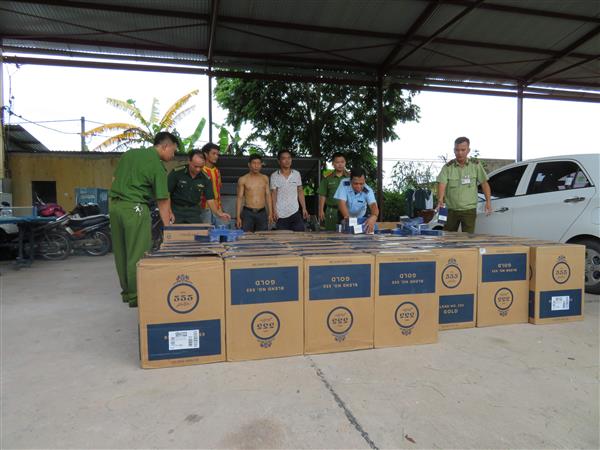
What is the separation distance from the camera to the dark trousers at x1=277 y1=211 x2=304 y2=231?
483 cm

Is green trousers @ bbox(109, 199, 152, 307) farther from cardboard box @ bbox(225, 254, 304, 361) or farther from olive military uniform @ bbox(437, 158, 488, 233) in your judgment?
olive military uniform @ bbox(437, 158, 488, 233)

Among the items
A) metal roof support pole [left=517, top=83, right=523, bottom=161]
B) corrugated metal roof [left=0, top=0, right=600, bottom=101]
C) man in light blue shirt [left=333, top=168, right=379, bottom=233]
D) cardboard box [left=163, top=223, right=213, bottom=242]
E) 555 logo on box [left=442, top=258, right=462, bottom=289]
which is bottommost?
555 logo on box [left=442, top=258, right=462, bottom=289]

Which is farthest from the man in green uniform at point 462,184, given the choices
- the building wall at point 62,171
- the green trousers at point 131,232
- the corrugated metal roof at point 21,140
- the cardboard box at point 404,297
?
the corrugated metal roof at point 21,140

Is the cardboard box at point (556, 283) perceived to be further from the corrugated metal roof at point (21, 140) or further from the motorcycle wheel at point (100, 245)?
the corrugated metal roof at point (21, 140)

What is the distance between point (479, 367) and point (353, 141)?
9.71m

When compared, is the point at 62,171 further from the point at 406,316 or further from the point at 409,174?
the point at 409,174

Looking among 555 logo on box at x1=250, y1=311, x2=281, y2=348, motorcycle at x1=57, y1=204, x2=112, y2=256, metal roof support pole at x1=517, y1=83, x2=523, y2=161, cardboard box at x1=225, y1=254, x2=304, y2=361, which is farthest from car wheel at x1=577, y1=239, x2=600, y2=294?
motorcycle at x1=57, y1=204, x2=112, y2=256

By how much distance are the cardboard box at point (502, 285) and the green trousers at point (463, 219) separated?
4.49 feet

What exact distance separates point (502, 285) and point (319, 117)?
29.9 ft

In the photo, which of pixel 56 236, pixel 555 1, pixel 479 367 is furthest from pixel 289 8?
pixel 479 367

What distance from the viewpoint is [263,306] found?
222 centimetres

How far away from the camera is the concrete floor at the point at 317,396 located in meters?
1.52

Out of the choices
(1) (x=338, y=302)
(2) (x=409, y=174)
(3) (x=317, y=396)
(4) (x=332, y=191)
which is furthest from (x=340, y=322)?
(2) (x=409, y=174)

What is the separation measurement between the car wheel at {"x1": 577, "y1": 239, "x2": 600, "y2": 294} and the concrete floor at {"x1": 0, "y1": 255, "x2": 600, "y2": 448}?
1.37 meters
